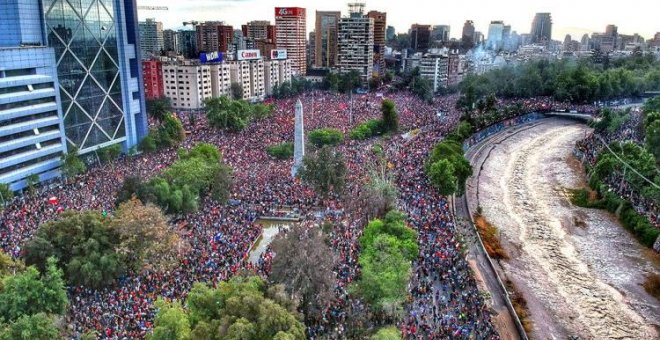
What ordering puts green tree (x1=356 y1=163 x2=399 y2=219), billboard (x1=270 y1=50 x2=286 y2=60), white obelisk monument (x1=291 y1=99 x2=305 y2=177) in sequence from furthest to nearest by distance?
1. billboard (x1=270 y1=50 x2=286 y2=60)
2. white obelisk monument (x1=291 y1=99 x2=305 y2=177)
3. green tree (x1=356 y1=163 x2=399 y2=219)

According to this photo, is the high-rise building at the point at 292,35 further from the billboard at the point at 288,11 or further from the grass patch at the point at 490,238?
the grass patch at the point at 490,238

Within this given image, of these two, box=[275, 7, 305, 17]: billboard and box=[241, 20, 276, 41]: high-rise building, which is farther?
box=[241, 20, 276, 41]: high-rise building

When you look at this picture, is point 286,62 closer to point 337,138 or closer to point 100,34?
point 337,138

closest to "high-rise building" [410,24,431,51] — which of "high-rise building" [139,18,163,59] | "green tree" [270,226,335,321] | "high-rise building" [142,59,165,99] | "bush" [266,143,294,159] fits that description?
"high-rise building" [139,18,163,59]

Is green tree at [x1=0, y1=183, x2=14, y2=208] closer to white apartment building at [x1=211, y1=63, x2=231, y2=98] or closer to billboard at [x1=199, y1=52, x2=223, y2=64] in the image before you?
white apartment building at [x1=211, y1=63, x2=231, y2=98]

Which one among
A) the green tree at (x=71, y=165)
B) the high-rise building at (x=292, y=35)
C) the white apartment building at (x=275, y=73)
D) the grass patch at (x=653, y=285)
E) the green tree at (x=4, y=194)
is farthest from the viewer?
the high-rise building at (x=292, y=35)

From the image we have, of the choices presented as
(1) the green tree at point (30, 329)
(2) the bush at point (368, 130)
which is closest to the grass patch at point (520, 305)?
(1) the green tree at point (30, 329)
